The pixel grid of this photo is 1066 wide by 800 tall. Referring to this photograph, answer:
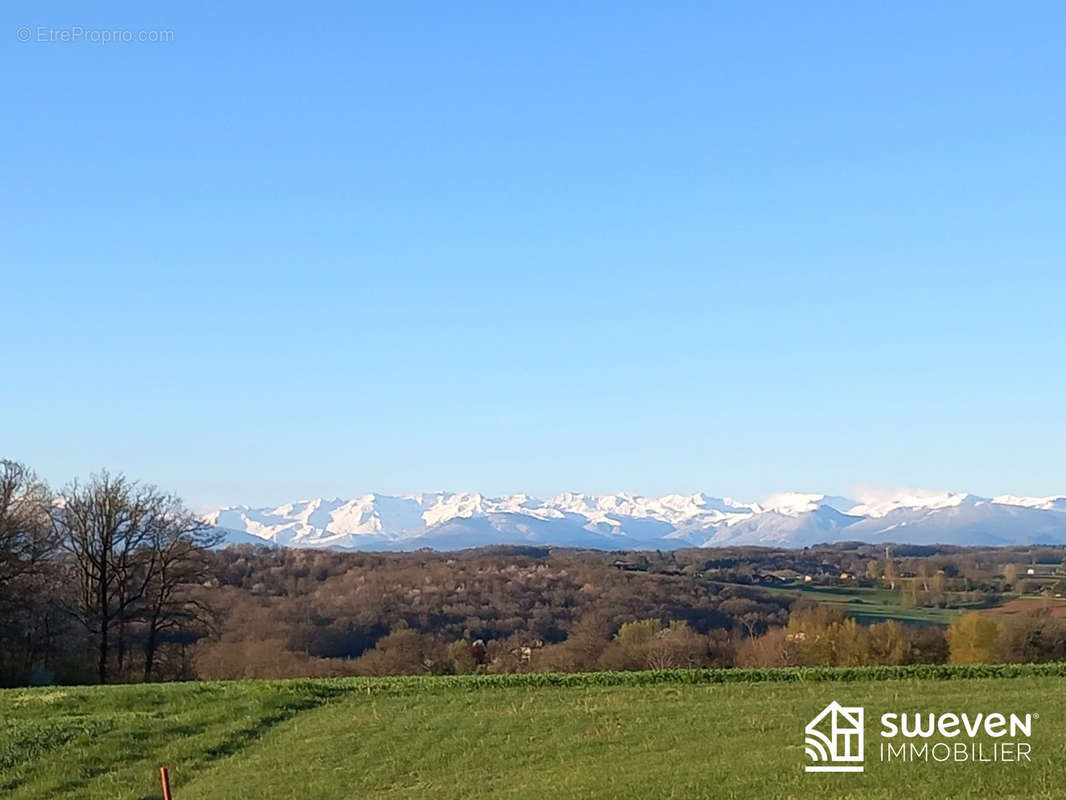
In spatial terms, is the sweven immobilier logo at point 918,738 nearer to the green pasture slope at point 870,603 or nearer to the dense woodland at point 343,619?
the dense woodland at point 343,619

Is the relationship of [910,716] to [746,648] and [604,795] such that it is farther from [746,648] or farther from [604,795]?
[746,648]

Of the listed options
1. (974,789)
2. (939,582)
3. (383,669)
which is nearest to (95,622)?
(383,669)

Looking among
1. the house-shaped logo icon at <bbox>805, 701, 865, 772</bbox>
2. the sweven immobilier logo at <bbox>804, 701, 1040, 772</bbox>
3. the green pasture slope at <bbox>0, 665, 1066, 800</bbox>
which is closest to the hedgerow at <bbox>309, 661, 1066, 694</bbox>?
the green pasture slope at <bbox>0, 665, 1066, 800</bbox>

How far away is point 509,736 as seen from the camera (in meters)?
20.3

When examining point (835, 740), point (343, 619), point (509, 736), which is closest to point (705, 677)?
point (509, 736)

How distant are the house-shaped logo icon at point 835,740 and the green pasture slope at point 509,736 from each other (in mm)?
239

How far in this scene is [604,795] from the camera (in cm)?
1530

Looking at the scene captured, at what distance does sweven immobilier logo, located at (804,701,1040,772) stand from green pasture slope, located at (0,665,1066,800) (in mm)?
247

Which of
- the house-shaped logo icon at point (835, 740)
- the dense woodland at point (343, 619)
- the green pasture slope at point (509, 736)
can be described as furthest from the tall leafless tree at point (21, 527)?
the house-shaped logo icon at point (835, 740)

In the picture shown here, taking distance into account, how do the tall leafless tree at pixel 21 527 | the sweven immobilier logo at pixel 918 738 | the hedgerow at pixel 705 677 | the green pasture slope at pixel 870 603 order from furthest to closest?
the green pasture slope at pixel 870 603, the tall leafless tree at pixel 21 527, the hedgerow at pixel 705 677, the sweven immobilier logo at pixel 918 738

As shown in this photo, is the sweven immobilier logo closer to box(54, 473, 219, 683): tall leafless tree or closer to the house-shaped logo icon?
the house-shaped logo icon

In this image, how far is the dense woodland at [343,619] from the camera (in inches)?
2039

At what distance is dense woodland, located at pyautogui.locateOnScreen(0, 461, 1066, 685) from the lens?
5178 cm

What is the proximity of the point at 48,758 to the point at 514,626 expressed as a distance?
257ft
